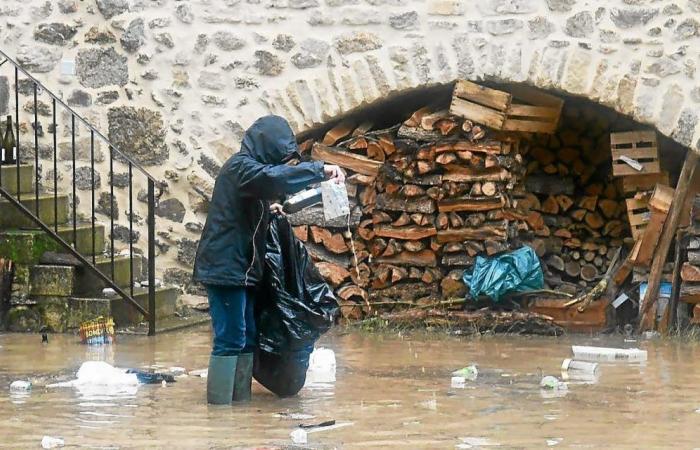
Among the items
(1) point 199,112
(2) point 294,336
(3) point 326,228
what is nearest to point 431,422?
(2) point 294,336

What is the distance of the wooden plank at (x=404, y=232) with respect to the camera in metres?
9.48

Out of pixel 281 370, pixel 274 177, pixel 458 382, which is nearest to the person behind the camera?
pixel 274 177

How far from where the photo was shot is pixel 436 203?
9.49 meters

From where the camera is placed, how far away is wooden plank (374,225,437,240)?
31.1ft

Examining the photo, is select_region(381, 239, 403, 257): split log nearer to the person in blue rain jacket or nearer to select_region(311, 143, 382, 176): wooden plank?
select_region(311, 143, 382, 176): wooden plank

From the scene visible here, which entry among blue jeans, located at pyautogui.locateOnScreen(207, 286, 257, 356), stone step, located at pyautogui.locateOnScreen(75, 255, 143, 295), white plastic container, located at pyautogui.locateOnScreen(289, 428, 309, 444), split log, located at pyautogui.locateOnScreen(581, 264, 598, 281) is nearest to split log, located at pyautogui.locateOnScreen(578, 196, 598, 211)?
split log, located at pyautogui.locateOnScreen(581, 264, 598, 281)

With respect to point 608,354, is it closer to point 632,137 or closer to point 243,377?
point 632,137

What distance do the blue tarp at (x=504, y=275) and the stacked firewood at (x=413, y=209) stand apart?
11 cm

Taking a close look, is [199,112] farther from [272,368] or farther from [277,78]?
[272,368]

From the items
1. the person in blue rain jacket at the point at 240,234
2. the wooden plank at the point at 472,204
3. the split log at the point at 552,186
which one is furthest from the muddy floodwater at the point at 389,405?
Answer: the split log at the point at 552,186

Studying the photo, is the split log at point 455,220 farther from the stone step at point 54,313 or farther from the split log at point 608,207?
the stone step at point 54,313

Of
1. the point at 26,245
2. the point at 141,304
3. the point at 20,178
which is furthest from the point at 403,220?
the point at 20,178

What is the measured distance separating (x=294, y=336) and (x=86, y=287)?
3512 millimetres

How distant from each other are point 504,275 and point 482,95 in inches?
51.6
